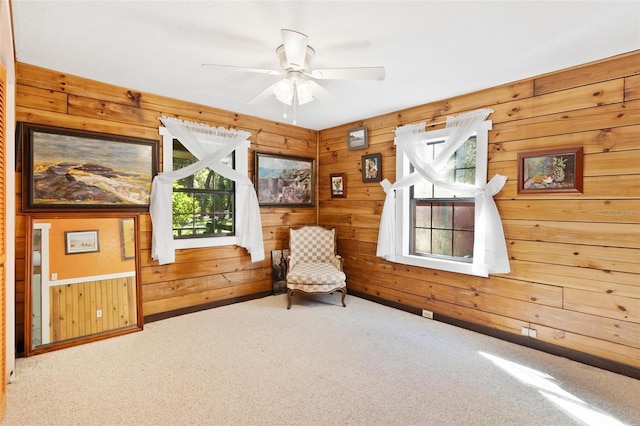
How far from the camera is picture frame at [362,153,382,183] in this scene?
4.16m

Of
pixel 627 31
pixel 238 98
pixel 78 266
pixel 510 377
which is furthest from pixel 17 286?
pixel 627 31

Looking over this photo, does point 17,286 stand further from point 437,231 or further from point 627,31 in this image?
point 627,31

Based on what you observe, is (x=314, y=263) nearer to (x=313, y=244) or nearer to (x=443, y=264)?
(x=313, y=244)

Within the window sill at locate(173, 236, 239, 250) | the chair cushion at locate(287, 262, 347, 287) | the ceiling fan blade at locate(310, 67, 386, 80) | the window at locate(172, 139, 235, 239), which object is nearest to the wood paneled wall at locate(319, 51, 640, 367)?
the chair cushion at locate(287, 262, 347, 287)

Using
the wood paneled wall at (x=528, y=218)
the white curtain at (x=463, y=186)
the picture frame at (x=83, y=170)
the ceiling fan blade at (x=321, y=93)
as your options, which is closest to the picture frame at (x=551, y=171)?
the wood paneled wall at (x=528, y=218)

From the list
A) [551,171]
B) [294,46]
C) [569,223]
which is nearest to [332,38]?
[294,46]

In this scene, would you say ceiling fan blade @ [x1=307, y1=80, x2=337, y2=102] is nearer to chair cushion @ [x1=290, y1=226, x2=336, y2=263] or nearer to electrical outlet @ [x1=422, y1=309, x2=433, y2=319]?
chair cushion @ [x1=290, y1=226, x2=336, y2=263]

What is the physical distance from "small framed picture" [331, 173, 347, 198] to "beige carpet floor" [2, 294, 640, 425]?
1997mm

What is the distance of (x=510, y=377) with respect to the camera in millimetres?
2434

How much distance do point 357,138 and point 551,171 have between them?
2.29m

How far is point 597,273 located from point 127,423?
350 centimetres

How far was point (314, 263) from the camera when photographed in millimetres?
4402

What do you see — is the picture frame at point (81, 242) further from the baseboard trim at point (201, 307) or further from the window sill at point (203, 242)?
the baseboard trim at point (201, 307)

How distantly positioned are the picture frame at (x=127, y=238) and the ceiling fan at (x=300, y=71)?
6.24ft
